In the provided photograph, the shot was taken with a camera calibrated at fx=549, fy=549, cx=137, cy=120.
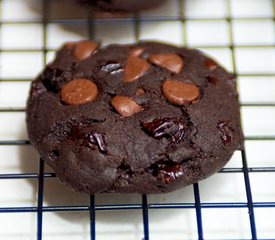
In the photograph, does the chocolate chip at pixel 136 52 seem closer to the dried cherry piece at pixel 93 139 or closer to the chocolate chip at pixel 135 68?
the chocolate chip at pixel 135 68

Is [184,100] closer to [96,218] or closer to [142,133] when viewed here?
[142,133]

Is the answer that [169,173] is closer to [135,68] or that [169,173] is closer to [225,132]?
[225,132]

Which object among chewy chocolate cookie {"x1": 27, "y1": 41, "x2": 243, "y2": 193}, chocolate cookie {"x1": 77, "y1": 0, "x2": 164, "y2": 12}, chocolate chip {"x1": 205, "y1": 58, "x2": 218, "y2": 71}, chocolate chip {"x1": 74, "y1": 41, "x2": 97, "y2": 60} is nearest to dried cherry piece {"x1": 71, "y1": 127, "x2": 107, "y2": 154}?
A: chewy chocolate cookie {"x1": 27, "y1": 41, "x2": 243, "y2": 193}

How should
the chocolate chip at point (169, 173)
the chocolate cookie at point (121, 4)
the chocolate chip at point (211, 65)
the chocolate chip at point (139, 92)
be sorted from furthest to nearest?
the chocolate cookie at point (121, 4) < the chocolate chip at point (211, 65) < the chocolate chip at point (139, 92) < the chocolate chip at point (169, 173)

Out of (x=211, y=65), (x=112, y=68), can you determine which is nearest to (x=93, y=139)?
(x=112, y=68)

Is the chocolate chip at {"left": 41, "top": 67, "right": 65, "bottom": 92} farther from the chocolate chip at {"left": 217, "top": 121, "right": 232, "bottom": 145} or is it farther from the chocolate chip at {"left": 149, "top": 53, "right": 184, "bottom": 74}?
the chocolate chip at {"left": 217, "top": 121, "right": 232, "bottom": 145}

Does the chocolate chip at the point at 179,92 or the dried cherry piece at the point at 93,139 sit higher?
the chocolate chip at the point at 179,92

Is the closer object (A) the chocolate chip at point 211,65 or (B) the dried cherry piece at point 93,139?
(B) the dried cherry piece at point 93,139

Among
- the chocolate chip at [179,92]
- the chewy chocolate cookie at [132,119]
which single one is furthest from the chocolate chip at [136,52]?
the chocolate chip at [179,92]
